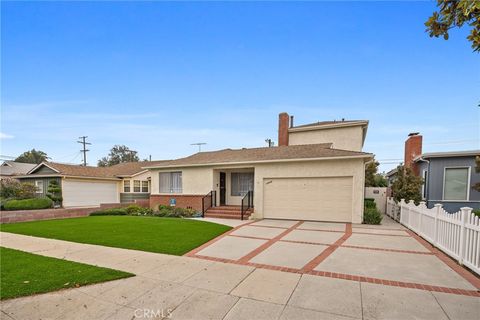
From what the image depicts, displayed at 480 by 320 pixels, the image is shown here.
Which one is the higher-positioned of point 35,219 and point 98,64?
point 98,64

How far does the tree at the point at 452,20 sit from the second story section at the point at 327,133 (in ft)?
54.1

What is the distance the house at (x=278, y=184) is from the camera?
444 inches

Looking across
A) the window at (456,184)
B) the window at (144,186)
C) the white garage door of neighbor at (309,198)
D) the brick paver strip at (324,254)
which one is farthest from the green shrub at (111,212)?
the window at (456,184)

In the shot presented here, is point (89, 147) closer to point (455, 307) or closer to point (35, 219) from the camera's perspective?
point (35, 219)

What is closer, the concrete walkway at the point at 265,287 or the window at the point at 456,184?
the concrete walkway at the point at 265,287

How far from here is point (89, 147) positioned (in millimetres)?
35281

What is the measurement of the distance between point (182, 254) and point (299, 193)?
7838 millimetres

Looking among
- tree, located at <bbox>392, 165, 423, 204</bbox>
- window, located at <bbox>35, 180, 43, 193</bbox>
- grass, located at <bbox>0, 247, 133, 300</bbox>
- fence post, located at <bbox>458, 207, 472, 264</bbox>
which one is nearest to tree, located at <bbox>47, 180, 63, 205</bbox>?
window, located at <bbox>35, 180, 43, 193</bbox>

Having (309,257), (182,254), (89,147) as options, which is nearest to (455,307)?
(309,257)

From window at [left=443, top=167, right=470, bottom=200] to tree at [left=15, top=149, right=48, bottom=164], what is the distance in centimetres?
7135

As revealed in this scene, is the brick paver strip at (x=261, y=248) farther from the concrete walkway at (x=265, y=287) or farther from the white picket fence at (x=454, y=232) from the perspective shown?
the white picket fence at (x=454, y=232)

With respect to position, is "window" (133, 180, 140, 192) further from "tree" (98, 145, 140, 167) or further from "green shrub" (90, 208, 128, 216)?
"tree" (98, 145, 140, 167)

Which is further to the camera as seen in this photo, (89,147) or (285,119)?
(89,147)

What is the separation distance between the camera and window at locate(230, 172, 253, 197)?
1504 centimetres
